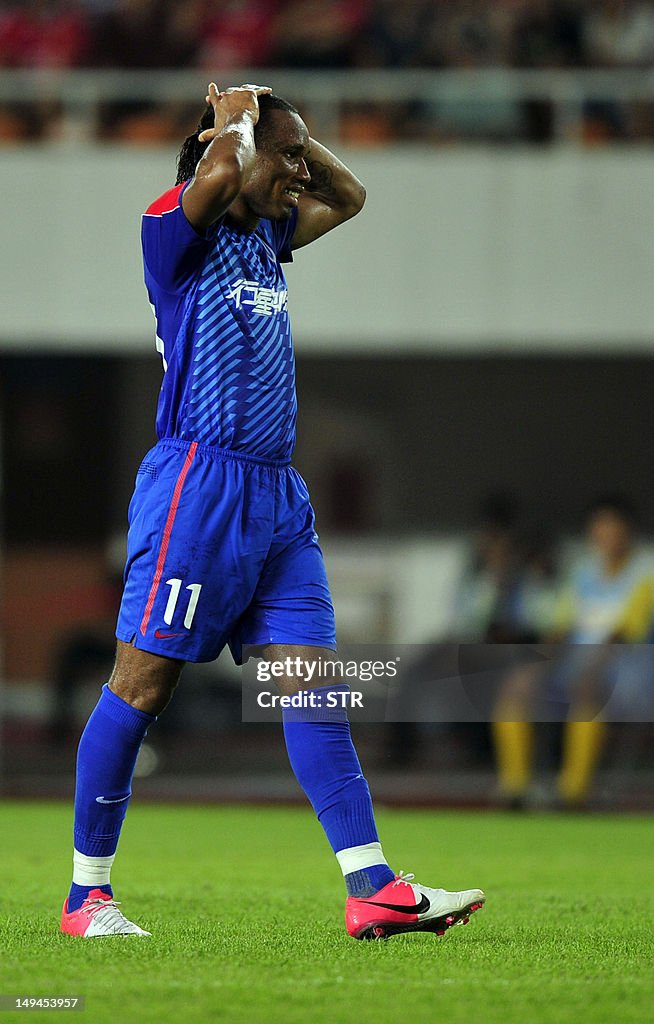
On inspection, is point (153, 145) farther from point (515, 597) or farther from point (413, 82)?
point (515, 597)

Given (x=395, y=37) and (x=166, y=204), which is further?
(x=395, y=37)

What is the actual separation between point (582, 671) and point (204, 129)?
253 inches

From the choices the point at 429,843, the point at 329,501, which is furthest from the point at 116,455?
the point at 429,843

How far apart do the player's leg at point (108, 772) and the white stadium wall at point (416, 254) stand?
8.72 meters

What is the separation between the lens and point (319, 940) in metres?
4.64

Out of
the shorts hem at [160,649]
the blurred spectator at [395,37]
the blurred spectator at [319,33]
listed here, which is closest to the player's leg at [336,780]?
the shorts hem at [160,649]

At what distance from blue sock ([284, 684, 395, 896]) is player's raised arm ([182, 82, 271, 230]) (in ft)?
4.59

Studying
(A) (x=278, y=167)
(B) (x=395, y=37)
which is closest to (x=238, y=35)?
(B) (x=395, y=37)

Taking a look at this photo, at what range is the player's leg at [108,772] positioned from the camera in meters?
4.64

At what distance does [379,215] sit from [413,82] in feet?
3.53

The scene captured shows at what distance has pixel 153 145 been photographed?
13.0m

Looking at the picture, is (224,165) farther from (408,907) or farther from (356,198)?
(408,907)

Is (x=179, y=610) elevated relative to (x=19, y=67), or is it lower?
lower

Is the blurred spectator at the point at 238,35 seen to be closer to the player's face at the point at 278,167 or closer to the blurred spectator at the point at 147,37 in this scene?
the blurred spectator at the point at 147,37
